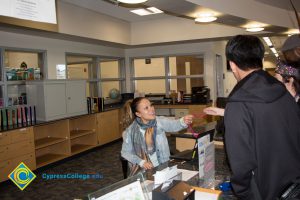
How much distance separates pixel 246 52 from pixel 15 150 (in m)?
4.07

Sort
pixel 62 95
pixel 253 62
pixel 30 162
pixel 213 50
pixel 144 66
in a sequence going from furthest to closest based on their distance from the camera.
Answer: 1. pixel 144 66
2. pixel 213 50
3. pixel 62 95
4. pixel 30 162
5. pixel 253 62

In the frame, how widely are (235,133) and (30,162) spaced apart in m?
4.15

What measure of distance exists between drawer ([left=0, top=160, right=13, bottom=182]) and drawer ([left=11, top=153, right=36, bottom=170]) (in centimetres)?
7

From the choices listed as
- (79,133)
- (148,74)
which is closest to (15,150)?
(79,133)

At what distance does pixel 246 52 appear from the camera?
58.6 inches

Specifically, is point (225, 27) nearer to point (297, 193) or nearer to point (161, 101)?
point (161, 101)

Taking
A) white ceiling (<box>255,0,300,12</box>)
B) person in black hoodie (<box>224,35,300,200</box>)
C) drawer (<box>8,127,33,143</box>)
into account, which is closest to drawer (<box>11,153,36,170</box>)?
drawer (<box>8,127,33,143</box>)

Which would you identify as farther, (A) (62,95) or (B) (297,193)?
(A) (62,95)

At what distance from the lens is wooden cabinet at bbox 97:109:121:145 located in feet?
20.9

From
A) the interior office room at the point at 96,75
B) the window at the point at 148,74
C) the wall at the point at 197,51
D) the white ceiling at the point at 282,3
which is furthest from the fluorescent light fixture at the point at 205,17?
the window at the point at 148,74

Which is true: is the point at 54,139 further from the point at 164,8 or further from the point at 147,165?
the point at 147,165

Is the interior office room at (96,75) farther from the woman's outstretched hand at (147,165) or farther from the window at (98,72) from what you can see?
the woman's outstretched hand at (147,165)

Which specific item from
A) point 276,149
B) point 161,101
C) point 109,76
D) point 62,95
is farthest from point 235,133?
point 109,76

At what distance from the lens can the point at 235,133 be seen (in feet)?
4.58
